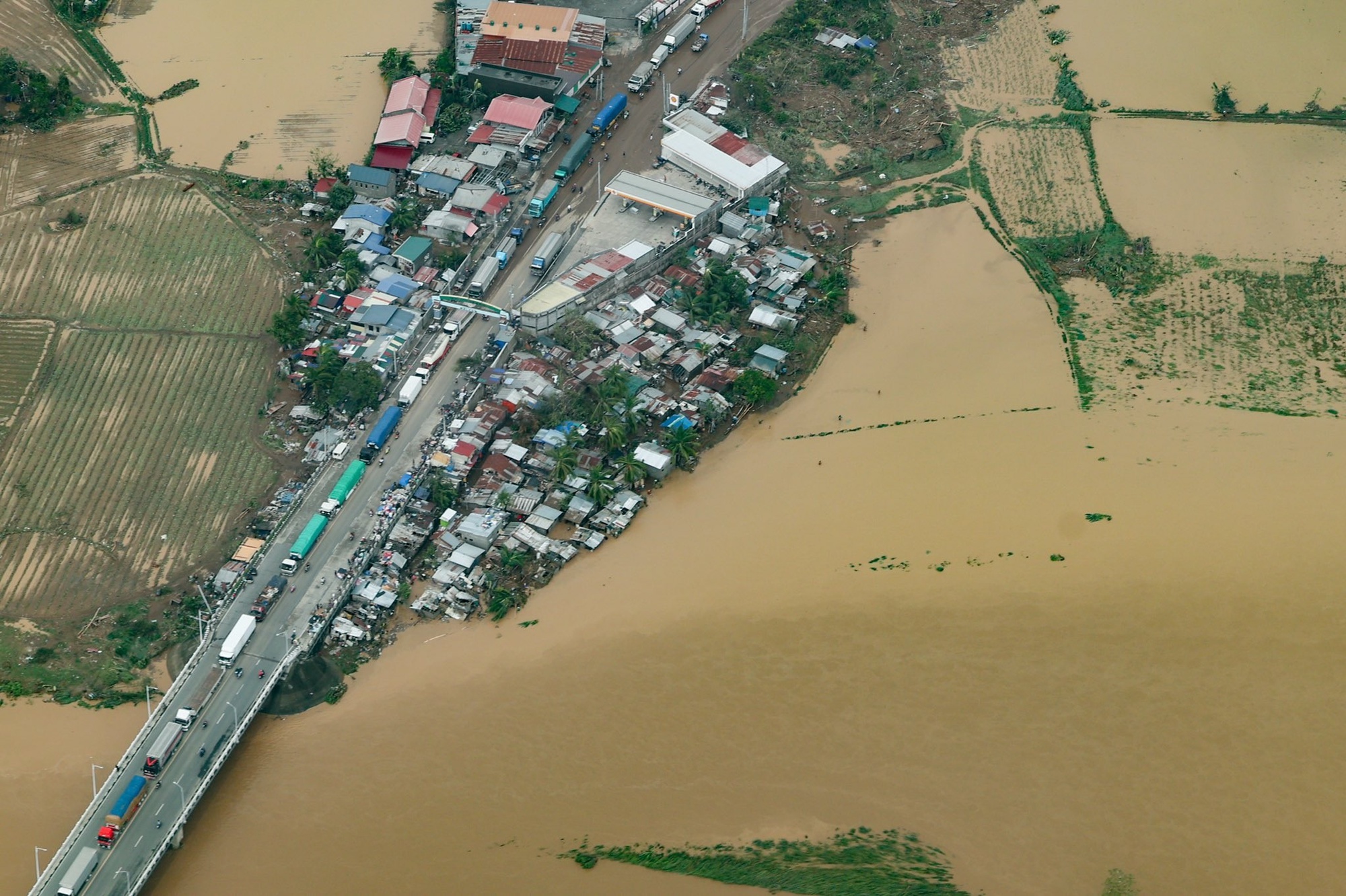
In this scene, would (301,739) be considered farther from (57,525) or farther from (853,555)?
(853,555)

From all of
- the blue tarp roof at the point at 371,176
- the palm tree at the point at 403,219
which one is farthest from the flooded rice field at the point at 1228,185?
the blue tarp roof at the point at 371,176

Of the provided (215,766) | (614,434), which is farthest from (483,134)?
(215,766)

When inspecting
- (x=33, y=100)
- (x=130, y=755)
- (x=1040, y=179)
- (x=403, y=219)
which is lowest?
(x=130, y=755)

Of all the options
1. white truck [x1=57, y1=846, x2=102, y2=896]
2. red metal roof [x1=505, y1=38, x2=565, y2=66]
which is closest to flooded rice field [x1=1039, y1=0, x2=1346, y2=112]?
red metal roof [x1=505, y1=38, x2=565, y2=66]

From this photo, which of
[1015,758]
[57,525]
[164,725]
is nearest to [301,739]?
[164,725]

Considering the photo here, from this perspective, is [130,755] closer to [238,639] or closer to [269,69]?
[238,639]

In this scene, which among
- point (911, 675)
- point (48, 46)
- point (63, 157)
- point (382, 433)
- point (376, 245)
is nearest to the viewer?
point (911, 675)

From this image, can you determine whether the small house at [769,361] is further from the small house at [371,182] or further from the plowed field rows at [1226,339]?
the small house at [371,182]
